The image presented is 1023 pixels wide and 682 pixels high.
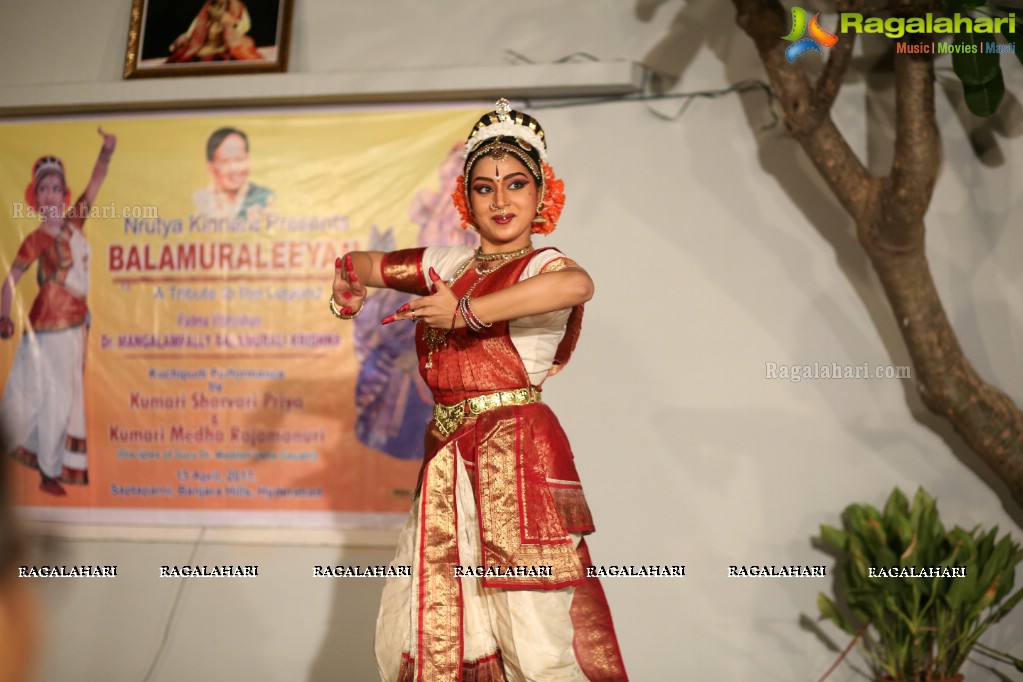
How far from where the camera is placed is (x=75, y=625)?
408 centimetres

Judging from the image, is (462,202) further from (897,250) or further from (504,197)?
(897,250)

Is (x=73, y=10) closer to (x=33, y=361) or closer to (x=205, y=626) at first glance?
(x=33, y=361)

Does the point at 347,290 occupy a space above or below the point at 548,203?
below

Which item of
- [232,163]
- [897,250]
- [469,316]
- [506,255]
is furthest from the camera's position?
[232,163]

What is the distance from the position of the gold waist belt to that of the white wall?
1388 millimetres

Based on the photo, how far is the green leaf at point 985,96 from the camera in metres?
3.33

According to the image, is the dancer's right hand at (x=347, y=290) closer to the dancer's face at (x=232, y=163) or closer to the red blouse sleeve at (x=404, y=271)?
the red blouse sleeve at (x=404, y=271)

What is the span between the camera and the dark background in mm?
4070

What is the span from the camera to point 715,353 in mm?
3818

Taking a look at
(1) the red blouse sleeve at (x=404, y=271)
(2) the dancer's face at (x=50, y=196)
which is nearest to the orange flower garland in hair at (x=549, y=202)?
(1) the red blouse sleeve at (x=404, y=271)

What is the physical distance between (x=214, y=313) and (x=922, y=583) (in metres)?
2.69

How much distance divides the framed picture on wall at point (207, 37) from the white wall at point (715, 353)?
650mm

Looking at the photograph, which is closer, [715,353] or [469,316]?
[469,316]

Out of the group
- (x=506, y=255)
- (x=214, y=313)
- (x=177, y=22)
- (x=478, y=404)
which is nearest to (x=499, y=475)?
(x=478, y=404)
